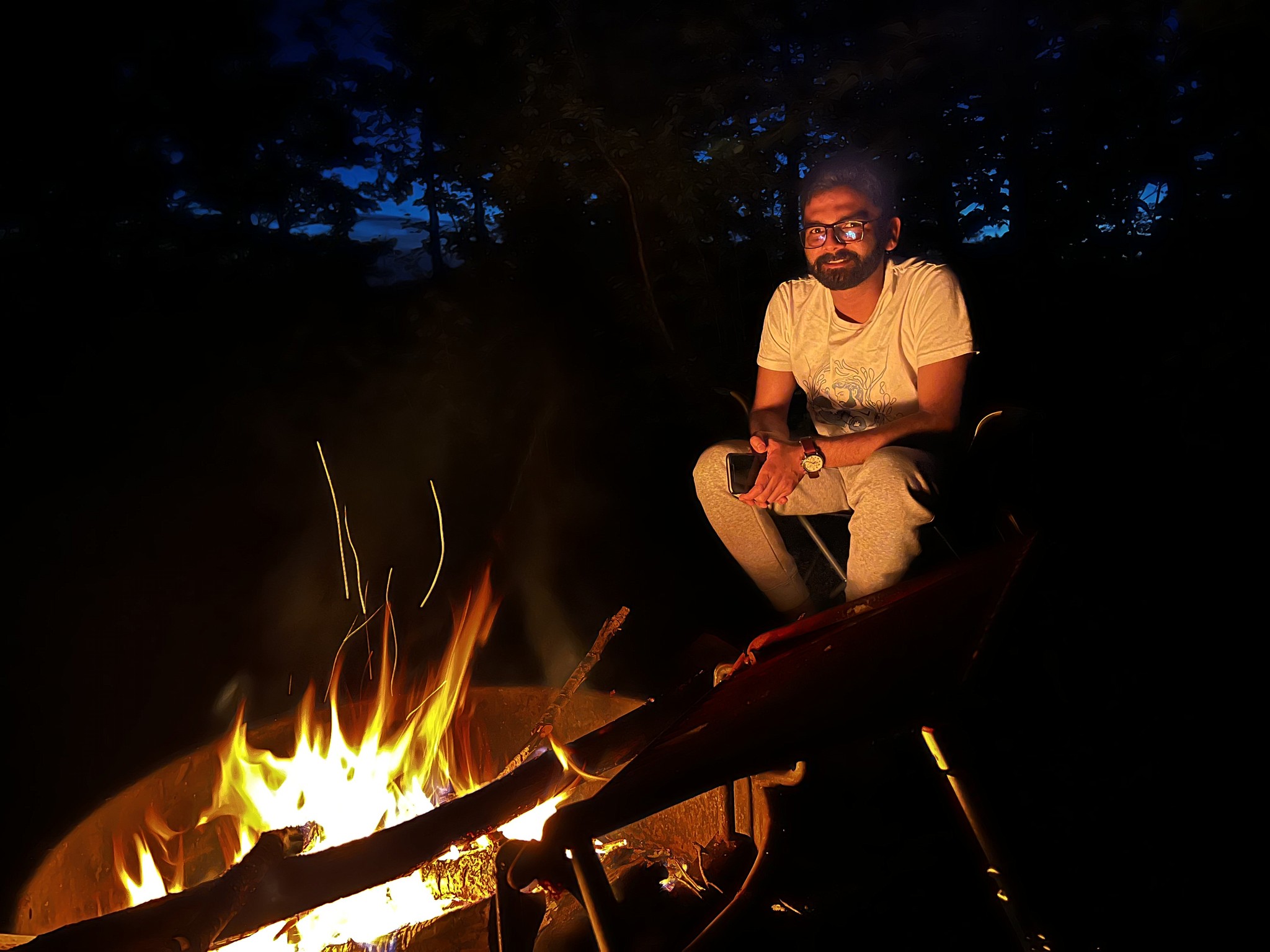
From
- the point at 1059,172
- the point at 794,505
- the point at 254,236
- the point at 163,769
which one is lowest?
the point at 163,769

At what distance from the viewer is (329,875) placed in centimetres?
155

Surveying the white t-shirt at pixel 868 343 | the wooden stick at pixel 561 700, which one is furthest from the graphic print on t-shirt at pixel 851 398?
the wooden stick at pixel 561 700

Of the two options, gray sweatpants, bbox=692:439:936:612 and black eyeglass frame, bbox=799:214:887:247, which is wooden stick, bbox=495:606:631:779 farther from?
black eyeglass frame, bbox=799:214:887:247

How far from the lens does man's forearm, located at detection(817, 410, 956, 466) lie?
8.98 ft

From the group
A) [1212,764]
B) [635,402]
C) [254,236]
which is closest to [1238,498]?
[1212,764]

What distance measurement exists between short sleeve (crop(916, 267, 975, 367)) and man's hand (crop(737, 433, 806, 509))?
52 cm

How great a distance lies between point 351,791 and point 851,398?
2082mm

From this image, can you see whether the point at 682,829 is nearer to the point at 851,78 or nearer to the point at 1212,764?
the point at 1212,764

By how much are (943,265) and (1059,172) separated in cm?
190

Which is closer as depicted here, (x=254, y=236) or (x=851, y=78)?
(x=851, y=78)

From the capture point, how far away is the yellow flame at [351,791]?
2.12 meters

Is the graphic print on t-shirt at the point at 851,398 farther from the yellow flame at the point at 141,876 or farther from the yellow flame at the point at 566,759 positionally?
the yellow flame at the point at 141,876

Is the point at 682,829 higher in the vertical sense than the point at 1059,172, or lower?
lower

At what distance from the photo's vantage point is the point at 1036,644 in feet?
11.9
